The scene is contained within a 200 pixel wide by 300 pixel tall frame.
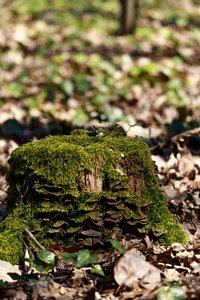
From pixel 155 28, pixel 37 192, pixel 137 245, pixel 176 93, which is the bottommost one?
pixel 137 245

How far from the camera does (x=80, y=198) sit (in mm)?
2426

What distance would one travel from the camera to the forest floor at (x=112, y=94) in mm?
2129

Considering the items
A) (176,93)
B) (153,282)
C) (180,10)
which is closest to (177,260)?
(153,282)

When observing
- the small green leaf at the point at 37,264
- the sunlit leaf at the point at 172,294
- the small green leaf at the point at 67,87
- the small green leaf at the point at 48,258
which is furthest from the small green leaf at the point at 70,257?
the small green leaf at the point at 67,87

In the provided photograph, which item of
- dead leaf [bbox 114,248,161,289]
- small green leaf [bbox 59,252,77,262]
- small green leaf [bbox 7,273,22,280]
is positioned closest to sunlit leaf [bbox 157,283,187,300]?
dead leaf [bbox 114,248,161,289]

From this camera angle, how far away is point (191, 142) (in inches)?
173

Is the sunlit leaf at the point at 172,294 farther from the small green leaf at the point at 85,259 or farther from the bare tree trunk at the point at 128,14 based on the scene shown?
the bare tree trunk at the point at 128,14

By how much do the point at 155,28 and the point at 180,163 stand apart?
7736 millimetres

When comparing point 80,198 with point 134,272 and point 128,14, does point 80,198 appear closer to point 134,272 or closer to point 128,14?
point 134,272

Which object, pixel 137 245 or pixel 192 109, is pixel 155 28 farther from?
pixel 137 245

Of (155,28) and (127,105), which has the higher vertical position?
(155,28)

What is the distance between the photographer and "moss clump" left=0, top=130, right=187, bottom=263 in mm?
2404

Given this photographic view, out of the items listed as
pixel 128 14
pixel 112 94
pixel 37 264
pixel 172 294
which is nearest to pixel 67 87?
pixel 112 94

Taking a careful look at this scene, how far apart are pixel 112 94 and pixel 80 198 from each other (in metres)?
5.65
